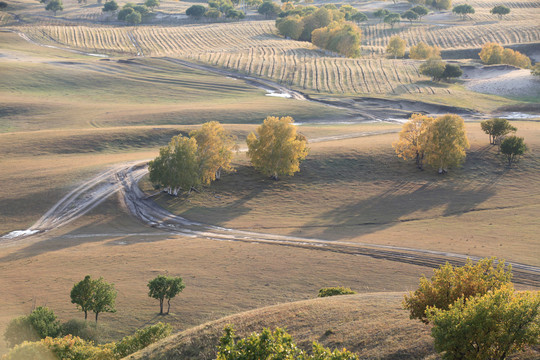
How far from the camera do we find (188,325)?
3953 cm

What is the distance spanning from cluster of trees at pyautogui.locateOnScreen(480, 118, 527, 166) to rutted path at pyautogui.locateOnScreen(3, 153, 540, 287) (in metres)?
38.4

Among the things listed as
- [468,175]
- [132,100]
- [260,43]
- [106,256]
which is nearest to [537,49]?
[260,43]

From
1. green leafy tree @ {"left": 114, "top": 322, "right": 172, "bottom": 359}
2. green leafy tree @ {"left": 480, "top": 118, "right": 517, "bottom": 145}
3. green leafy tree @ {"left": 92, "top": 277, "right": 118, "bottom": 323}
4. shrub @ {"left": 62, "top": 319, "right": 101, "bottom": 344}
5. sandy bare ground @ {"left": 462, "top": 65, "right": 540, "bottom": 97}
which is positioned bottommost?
shrub @ {"left": 62, "top": 319, "right": 101, "bottom": 344}

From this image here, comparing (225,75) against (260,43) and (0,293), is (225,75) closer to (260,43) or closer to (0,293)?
(260,43)

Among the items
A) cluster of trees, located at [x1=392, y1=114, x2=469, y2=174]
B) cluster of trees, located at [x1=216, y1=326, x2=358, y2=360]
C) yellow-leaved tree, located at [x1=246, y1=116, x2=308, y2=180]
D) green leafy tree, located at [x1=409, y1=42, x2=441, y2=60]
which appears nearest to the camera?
cluster of trees, located at [x1=216, y1=326, x2=358, y2=360]

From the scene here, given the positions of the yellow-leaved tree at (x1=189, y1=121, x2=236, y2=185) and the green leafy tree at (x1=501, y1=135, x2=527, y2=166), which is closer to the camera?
the yellow-leaved tree at (x1=189, y1=121, x2=236, y2=185)

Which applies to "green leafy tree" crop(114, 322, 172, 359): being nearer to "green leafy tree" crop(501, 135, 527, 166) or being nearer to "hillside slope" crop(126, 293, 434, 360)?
"hillside slope" crop(126, 293, 434, 360)

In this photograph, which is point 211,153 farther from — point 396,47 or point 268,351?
point 396,47

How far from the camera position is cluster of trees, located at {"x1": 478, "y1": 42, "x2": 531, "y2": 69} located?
167m

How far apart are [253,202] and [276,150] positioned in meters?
10.5

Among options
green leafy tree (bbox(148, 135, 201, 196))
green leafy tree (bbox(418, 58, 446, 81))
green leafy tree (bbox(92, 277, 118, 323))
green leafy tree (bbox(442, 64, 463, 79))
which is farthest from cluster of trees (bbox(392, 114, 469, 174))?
green leafy tree (bbox(442, 64, 463, 79))

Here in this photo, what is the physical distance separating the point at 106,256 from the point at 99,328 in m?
15.7

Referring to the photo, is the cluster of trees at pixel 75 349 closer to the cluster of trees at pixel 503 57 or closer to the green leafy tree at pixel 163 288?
the green leafy tree at pixel 163 288

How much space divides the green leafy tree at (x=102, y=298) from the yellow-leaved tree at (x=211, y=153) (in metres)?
36.7
